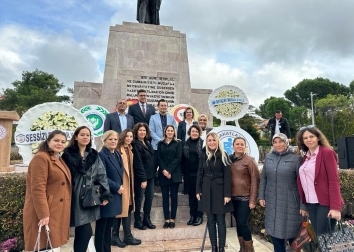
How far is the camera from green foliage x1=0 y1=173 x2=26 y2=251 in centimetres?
385

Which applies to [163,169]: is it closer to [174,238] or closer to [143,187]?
[143,187]

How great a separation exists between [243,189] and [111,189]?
158 cm

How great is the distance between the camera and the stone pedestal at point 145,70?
917cm

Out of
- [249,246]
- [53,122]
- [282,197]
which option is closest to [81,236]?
[249,246]

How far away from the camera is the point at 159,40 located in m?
10.1

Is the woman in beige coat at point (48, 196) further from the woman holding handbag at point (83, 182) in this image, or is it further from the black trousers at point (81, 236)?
the black trousers at point (81, 236)

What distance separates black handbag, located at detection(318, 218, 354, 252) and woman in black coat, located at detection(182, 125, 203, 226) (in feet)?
6.88

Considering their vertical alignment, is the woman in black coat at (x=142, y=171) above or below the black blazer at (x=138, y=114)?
below

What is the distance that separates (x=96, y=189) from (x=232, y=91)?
4707 millimetres

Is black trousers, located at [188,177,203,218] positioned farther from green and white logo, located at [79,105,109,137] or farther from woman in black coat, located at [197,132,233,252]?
green and white logo, located at [79,105,109,137]

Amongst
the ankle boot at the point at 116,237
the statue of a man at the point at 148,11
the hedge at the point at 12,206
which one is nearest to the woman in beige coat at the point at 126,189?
the ankle boot at the point at 116,237

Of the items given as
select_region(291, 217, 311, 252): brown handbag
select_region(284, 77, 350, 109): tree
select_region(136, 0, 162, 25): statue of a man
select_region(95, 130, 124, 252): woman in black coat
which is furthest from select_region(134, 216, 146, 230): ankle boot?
select_region(284, 77, 350, 109): tree

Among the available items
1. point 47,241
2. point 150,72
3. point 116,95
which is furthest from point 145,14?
point 47,241

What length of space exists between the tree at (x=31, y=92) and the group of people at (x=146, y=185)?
84.7ft
